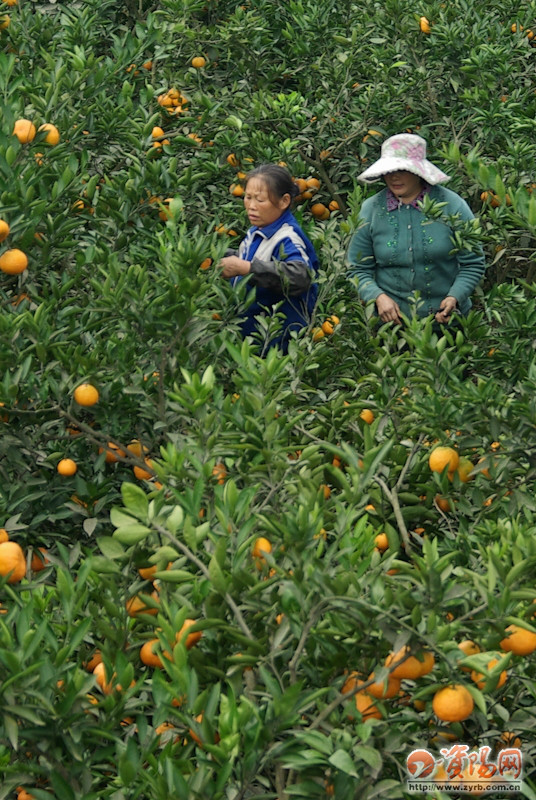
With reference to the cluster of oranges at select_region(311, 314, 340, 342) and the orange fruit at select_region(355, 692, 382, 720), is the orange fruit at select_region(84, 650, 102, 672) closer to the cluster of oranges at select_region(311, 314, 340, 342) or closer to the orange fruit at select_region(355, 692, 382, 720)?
the orange fruit at select_region(355, 692, 382, 720)

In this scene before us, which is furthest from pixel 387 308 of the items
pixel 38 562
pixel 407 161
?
pixel 38 562

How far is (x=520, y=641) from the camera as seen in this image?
189cm

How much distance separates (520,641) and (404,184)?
2794 millimetres

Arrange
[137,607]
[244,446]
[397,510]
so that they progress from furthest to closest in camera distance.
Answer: [397,510]
[244,446]
[137,607]

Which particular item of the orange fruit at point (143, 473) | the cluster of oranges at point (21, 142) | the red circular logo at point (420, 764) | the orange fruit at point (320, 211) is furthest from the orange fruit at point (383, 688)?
the orange fruit at point (320, 211)

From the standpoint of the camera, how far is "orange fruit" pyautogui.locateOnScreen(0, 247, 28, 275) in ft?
9.94

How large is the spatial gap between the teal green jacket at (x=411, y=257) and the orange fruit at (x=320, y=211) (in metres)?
1.08

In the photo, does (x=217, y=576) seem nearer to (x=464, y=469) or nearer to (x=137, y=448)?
(x=464, y=469)

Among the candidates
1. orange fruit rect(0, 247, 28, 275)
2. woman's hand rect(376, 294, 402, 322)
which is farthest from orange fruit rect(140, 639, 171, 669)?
woman's hand rect(376, 294, 402, 322)

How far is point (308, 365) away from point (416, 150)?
1.43 meters

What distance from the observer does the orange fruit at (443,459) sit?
106 inches

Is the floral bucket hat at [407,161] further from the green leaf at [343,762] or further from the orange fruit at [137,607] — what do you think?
the green leaf at [343,762]

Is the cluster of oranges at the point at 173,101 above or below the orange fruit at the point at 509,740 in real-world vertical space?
below

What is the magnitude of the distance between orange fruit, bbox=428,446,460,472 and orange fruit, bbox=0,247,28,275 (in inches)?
50.8
